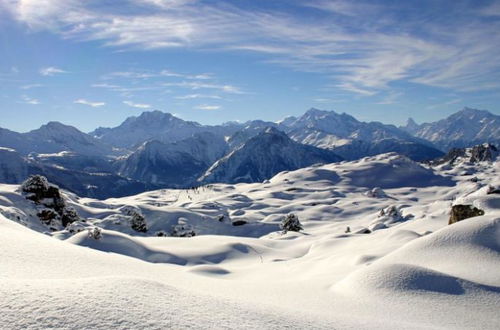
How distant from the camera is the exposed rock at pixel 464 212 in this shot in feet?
79.6

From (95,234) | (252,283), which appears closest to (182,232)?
(95,234)

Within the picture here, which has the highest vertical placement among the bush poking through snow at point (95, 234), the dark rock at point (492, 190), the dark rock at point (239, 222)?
the dark rock at point (492, 190)

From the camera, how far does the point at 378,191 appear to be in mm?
139875

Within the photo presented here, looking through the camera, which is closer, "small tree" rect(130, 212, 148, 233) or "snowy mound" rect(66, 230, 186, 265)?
"snowy mound" rect(66, 230, 186, 265)

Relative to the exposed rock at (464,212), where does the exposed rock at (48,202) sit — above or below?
above

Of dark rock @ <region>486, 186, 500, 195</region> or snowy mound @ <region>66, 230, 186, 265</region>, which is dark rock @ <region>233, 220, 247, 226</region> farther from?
snowy mound @ <region>66, 230, 186, 265</region>

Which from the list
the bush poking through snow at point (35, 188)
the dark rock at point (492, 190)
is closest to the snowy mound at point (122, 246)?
the dark rock at point (492, 190)

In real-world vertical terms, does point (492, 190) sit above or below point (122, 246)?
above

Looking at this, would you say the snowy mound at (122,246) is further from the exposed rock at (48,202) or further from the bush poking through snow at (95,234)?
the exposed rock at (48,202)

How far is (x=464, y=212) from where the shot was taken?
25.0 meters

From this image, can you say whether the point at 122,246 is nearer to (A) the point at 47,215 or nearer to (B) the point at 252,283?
(B) the point at 252,283

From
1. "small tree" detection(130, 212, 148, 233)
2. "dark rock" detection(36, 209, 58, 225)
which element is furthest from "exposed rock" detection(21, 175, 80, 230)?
"small tree" detection(130, 212, 148, 233)

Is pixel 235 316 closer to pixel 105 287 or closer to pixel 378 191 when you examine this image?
pixel 105 287

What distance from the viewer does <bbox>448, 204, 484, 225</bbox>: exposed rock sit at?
79.6 ft
